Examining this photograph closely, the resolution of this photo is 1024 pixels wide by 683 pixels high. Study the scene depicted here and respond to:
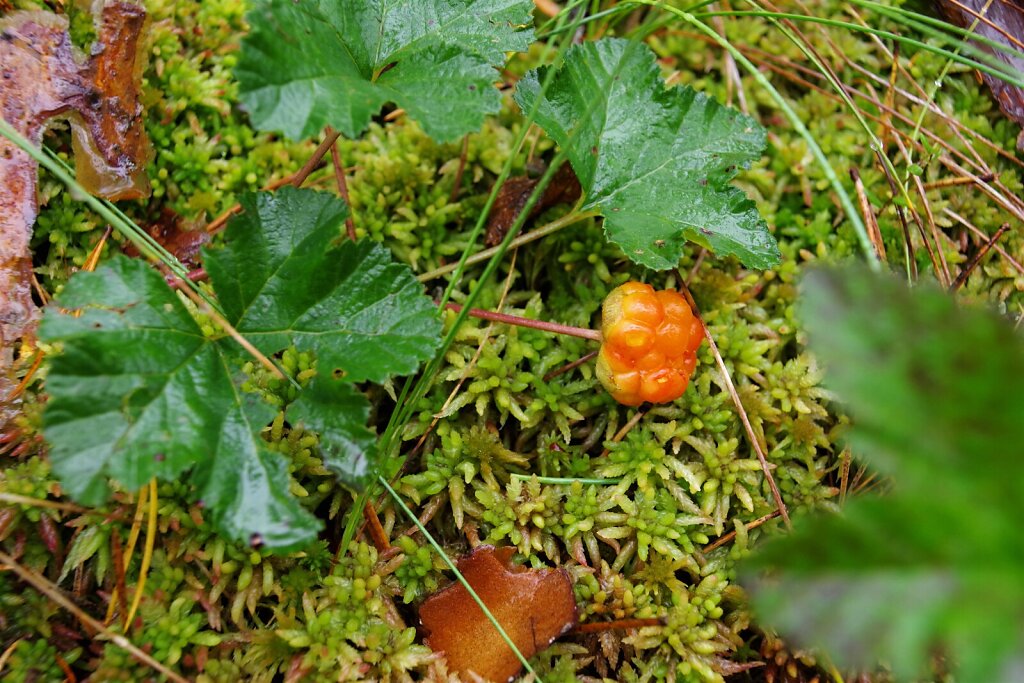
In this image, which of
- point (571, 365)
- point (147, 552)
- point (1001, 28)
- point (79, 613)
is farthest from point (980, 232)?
point (79, 613)

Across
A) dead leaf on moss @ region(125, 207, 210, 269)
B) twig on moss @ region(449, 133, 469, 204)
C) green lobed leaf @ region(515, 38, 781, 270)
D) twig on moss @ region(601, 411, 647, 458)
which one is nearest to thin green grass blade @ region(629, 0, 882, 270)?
green lobed leaf @ region(515, 38, 781, 270)

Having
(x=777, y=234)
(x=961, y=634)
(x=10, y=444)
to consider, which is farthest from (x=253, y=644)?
(x=777, y=234)

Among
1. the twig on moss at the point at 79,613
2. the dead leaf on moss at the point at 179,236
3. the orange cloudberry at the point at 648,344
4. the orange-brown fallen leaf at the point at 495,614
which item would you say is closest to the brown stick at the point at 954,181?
the orange cloudberry at the point at 648,344

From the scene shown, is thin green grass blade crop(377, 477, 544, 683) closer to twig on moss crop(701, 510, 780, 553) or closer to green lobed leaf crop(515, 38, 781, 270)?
twig on moss crop(701, 510, 780, 553)

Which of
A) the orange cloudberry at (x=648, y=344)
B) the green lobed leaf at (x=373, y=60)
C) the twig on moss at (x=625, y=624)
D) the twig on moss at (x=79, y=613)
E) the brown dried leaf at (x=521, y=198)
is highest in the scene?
the green lobed leaf at (x=373, y=60)

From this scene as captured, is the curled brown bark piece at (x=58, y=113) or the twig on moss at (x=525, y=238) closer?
the curled brown bark piece at (x=58, y=113)

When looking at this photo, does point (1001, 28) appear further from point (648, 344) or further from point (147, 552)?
point (147, 552)

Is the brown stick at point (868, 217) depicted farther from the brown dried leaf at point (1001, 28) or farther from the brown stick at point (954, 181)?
the brown dried leaf at point (1001, 28)
